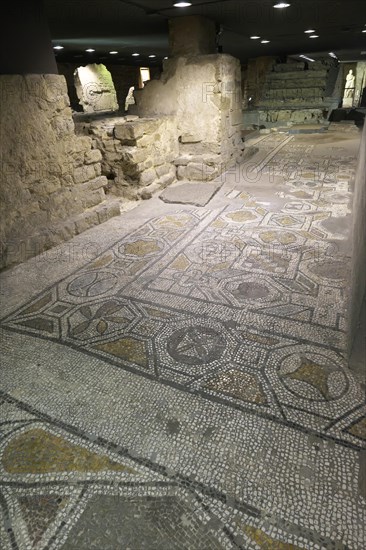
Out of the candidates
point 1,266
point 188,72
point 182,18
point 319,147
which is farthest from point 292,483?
point 319,147

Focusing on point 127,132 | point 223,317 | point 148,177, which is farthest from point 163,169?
point 223,317

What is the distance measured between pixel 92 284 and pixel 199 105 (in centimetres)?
368

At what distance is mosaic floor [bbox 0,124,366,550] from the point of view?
1.14 metres

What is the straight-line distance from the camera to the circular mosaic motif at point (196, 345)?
1.85 m

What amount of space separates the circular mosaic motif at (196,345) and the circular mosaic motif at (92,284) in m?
0.79

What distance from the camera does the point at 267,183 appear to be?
195 inches

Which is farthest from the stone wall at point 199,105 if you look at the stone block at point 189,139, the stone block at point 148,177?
the stone block at point 148,177

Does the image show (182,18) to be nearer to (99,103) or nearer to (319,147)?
(319,147)

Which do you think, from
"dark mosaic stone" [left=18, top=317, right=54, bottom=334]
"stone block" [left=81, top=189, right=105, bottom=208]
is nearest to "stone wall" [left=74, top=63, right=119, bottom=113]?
"stone block" [left=81, top=189, right=105, bottom=208]

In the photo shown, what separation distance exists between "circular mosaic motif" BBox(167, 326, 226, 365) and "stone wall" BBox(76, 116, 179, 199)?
117 inches

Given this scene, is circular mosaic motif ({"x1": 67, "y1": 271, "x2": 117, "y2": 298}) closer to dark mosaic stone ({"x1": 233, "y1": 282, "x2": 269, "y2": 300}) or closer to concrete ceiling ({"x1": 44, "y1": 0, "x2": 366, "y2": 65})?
dark mosaic stone ({"x1": 233, "y1": 282, "x2": 269, "y2": 300})

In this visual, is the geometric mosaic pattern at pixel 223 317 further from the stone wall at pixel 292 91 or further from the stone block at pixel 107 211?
the stone wall at pixel 292 91

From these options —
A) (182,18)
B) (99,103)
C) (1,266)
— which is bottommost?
(1,266)

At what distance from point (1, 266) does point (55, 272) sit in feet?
1.52
